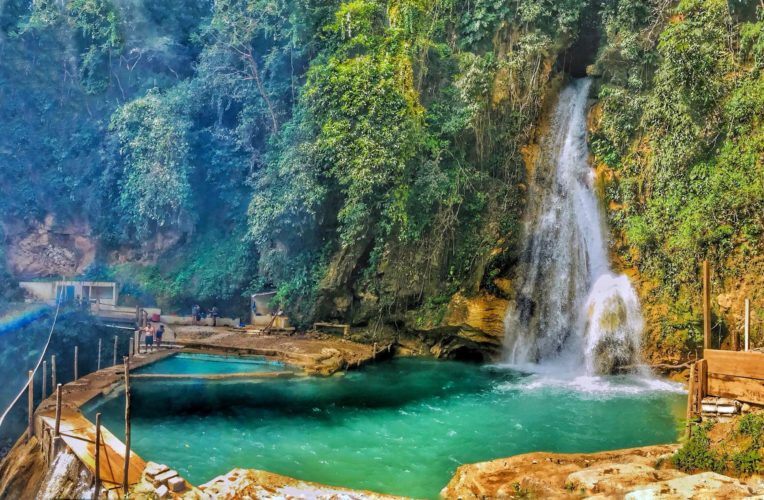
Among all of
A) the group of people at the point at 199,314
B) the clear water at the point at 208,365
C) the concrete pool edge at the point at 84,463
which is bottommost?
the concrete pool edge at the point at 84,463

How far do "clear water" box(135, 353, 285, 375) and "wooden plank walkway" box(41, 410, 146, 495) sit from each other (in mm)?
5644

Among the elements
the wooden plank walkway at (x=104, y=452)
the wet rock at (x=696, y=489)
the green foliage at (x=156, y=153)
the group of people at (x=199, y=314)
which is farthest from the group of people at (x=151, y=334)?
the wet rock at (x=696, y=489)

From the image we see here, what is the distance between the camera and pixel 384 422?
1352 centimetres

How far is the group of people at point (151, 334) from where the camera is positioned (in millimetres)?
19938

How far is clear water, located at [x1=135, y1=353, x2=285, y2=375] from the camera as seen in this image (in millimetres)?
17734

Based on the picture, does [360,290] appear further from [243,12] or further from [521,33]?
[243,12]

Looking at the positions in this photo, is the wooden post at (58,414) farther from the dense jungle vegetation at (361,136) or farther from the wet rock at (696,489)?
the dense jungle vegetation at (361,136)

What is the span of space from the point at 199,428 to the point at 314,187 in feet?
30.6

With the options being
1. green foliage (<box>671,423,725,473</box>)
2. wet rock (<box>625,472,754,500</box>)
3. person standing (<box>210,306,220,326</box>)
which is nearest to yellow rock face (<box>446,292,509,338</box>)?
green foliage (<box>671,423,725,473</box>)

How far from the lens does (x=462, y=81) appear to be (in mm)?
19094

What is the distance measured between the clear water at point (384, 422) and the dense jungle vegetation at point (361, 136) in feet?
12.0

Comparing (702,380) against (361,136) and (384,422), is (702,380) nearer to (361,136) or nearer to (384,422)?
(384,422)

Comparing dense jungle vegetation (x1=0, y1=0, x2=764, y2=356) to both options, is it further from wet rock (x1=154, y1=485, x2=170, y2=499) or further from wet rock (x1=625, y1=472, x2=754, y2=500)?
wet rock (x1=154, y1=485, x2=170, y2=499)

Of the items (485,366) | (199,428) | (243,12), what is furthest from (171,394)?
(243,12)
